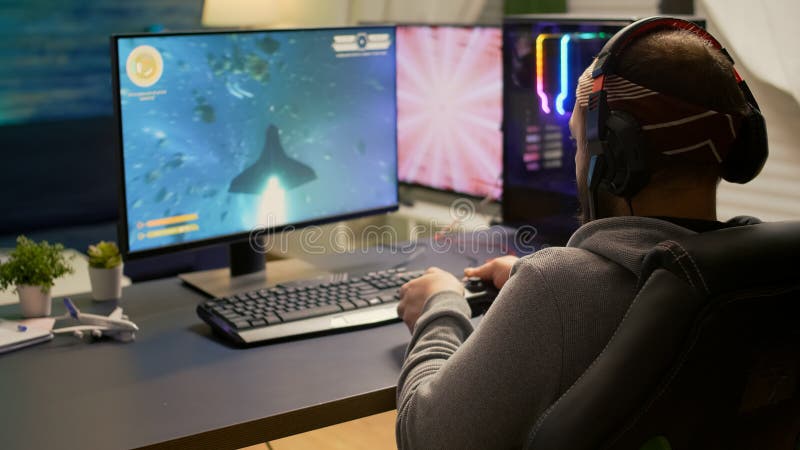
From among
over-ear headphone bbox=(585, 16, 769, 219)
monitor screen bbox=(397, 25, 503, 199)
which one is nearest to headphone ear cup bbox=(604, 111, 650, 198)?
over-ear headphone bbox=(585, 16, 769, 219)

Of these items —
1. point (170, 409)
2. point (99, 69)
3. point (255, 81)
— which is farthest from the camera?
point (99, 69)

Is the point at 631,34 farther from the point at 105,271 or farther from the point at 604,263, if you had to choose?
the point at 105,271

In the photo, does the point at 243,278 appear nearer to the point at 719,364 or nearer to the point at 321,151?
the point at 321,151

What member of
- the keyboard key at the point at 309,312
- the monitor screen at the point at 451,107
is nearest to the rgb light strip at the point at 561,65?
the monitor screen at the point at 451,107

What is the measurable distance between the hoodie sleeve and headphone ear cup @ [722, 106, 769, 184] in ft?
0.85

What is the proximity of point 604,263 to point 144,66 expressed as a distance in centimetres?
97

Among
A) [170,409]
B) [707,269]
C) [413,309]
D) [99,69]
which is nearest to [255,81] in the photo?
[413,309]

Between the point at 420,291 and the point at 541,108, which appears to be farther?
the point at 541,108

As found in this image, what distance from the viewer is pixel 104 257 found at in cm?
172

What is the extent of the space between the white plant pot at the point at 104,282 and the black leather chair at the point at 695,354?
109 centimetres

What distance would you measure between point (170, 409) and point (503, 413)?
0.50 meters

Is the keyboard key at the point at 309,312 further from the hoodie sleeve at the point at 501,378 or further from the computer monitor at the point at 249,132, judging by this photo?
the hoodie sleeve at the point at 501,378

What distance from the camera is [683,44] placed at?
3.16 ft

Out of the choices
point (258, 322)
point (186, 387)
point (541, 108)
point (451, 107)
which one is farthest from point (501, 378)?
point (451, 107)
